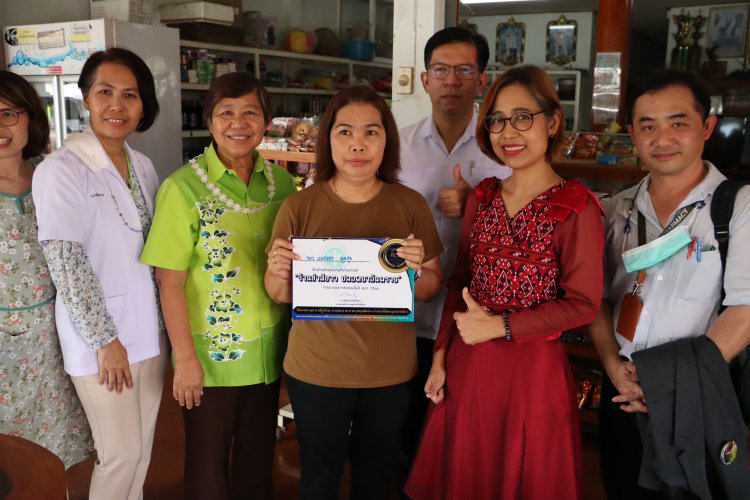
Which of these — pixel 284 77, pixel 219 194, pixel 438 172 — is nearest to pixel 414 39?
pixel 438 172

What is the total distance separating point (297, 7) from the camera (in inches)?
318

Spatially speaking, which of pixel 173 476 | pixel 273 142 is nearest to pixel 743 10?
pixel 273 142

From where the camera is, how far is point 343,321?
1.99 meters

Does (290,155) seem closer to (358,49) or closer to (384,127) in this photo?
(384,127)

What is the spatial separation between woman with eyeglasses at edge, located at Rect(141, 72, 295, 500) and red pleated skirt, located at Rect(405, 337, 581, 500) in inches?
26.8

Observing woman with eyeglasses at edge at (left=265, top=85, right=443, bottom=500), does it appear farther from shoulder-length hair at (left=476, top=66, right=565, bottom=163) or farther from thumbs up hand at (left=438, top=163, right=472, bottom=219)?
shoulder-length hair at (left=476, top=66, right=565, bottom=163)

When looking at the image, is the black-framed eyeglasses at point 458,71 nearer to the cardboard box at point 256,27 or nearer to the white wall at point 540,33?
the cardboard box at point 256,27

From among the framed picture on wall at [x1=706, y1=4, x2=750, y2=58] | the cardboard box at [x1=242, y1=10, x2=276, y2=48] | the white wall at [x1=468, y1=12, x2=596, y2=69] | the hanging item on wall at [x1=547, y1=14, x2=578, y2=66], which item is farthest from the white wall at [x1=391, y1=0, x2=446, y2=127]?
the hanging item on wall at [x1=547, y1=14, x2=578, y2=66]

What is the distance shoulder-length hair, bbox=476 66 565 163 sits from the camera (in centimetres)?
183

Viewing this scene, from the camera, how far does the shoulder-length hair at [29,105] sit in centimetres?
210

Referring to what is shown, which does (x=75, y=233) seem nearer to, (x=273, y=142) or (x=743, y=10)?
(x=273, y=142)

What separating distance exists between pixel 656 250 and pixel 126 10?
5.31 meters

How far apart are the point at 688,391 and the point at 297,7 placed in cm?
735

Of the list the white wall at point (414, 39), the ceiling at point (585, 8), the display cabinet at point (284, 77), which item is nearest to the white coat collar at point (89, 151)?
the white wall at point (414, 39)
